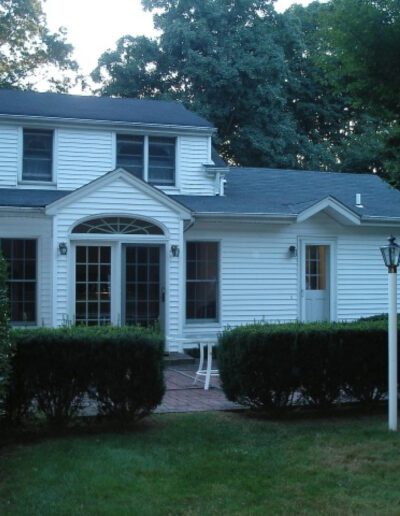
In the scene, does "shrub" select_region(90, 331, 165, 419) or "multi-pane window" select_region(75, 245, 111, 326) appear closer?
"shrub" select_region(90, 331, 165, 419)

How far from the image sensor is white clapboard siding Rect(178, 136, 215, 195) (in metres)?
16.5

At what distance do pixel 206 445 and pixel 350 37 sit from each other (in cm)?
479

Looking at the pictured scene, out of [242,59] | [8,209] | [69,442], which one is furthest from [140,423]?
[242,59]

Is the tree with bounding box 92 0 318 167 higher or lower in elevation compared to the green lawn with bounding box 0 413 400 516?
higher

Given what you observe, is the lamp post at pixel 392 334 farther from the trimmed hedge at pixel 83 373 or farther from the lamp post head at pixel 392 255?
the trimmed hedge at pixel 83 373

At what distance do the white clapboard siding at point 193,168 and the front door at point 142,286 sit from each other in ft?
8.49

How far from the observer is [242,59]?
28000 mm

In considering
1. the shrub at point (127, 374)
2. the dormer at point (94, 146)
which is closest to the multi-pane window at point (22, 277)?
the dormer at point (94, 146)

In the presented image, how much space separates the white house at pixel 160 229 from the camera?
46.0ft

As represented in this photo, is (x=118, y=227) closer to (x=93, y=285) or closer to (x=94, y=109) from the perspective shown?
(x=93, y=285)

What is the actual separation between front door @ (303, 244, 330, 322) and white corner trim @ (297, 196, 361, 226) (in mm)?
914

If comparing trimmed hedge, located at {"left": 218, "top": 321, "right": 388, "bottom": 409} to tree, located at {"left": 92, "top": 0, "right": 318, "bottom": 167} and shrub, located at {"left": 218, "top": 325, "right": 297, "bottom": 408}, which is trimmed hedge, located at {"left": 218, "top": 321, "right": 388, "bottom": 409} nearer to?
shrub, located at {"left": 218, "top": 325, "right": 297, "bottom": 408}

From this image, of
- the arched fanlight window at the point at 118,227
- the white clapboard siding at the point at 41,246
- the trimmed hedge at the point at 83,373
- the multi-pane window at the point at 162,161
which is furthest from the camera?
the multi-pane window at the point at 162,161

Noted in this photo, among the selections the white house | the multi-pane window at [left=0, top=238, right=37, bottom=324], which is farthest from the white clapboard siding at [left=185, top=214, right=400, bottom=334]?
the multi-pane window at [left=0, top=238, right=37, bottom=324]
